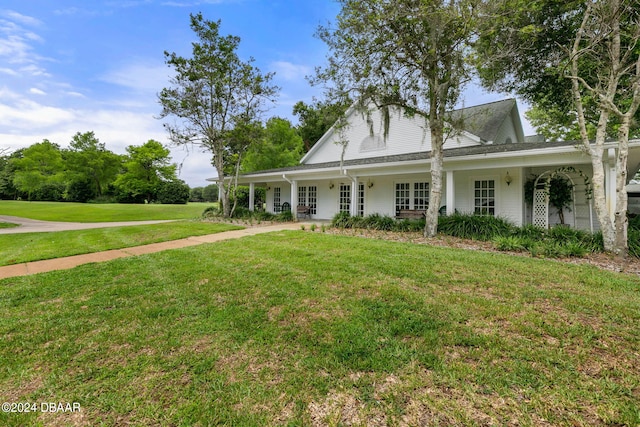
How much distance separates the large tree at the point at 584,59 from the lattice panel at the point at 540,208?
206 cm

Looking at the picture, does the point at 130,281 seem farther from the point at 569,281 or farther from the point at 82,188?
the point at 82,188

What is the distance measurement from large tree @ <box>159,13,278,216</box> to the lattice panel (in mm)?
12364

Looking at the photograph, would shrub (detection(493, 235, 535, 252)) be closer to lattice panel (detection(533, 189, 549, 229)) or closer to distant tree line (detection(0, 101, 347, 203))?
lattice panel (detection(533, 189, 549, 229))

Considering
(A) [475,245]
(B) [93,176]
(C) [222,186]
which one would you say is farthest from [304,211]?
(B) [93,176]

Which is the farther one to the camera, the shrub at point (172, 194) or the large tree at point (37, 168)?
the large tree at point (37, 168)

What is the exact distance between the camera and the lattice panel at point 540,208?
9.27m

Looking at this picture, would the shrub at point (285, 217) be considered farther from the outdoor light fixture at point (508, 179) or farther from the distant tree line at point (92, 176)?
the distant tree line at point (92, 176)

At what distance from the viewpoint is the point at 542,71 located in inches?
393

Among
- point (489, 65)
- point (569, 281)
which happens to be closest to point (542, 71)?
point (489, 65)

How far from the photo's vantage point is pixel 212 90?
45.3ft

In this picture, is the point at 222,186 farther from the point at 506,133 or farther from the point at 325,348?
the point at 506,133

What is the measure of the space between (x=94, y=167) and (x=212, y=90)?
32524 millimetres

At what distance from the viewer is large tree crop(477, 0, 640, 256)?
598cm

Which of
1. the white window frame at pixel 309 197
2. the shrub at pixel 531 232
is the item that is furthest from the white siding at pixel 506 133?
the white window frame at pixel 309 197
